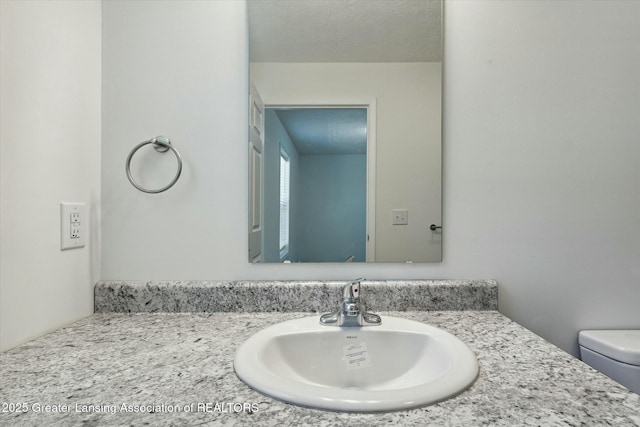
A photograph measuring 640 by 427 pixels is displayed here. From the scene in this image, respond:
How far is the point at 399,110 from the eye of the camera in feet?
3.08

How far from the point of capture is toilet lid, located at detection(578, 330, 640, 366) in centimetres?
81

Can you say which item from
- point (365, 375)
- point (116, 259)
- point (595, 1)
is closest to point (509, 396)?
point (365, 375)

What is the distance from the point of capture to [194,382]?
53 centimetres

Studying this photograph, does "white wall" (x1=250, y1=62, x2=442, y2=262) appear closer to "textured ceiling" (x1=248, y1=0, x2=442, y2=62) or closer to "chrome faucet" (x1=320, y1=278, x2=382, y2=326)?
"textured ceiling" (x1=248, y1=0, x2=442, y2=62)

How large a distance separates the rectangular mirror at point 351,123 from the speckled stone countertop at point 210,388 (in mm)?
315

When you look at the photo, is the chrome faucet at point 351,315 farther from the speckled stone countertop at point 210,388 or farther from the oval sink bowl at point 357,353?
the speckled stone countertop at point 210,388

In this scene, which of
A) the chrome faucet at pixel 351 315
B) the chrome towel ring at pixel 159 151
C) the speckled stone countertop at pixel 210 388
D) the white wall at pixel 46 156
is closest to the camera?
the speckled stone countertop at pixel 210 388

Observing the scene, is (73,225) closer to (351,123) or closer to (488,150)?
(351,123)

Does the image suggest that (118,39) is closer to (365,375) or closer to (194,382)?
(194,382)

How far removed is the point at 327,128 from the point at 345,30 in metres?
0.29

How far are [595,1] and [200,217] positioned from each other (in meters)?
1.32

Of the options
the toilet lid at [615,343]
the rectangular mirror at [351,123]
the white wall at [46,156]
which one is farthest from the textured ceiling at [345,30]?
the toilet lid at [615,343]

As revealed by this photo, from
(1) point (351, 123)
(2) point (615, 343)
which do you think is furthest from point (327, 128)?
Result: (2) point (615, 343)

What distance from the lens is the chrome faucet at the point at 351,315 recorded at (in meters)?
0.78
